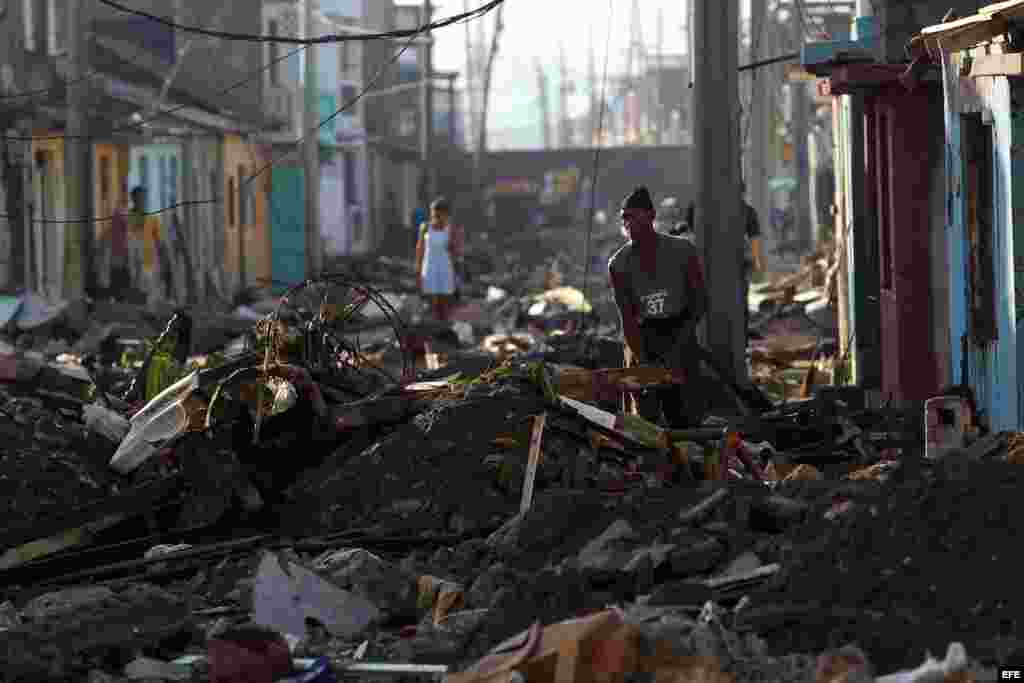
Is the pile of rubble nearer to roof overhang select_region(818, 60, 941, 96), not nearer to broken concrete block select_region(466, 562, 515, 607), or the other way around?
broken concrete block select_region(466, 562, 515, 607)

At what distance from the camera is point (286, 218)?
47.8 meters

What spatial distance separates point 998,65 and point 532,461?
312 cm

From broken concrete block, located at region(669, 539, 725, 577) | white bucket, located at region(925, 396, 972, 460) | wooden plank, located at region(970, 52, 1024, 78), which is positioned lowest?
broken concrete block, located at region(669, 539, 725, 577)

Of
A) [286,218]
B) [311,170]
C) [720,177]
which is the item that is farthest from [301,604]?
[286,218]

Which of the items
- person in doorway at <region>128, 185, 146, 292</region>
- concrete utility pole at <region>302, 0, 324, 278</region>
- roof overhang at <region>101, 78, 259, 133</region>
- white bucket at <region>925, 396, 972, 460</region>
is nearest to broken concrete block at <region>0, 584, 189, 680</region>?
white bucket at <region>925, 396, 972, 460</region>

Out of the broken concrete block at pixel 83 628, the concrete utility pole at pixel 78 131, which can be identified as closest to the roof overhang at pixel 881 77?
the broken concrete block at pixel 83 628

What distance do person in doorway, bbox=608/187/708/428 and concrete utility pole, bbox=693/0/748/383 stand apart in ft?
8.67

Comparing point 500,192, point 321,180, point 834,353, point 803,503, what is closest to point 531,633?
point 803,503

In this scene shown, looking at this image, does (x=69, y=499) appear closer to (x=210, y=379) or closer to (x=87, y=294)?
(x=210, y=379)

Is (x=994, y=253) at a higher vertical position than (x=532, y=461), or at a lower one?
higher

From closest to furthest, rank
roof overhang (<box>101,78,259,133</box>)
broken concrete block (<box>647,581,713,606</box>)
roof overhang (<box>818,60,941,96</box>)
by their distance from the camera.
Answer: broken concrete block (<box>647,581,713,606</box>)
roof overhang (<box>818,60,941,96</box>)
roof overhang (<box>101,78,259,133</box>)

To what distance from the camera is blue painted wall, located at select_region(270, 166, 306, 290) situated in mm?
47125

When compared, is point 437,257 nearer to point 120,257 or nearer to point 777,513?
point 120,257

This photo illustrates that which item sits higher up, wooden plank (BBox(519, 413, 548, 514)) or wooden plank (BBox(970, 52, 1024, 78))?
wooden plank (BBox(970, 52, 1024, 78))
